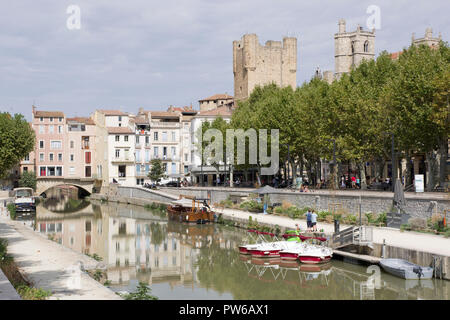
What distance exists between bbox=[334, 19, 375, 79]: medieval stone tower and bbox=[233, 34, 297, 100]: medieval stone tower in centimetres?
941

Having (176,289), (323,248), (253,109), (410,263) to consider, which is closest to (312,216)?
(323,248)

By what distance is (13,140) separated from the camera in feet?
193

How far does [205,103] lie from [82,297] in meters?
84.1

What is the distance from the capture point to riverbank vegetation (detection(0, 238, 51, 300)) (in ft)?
41.8

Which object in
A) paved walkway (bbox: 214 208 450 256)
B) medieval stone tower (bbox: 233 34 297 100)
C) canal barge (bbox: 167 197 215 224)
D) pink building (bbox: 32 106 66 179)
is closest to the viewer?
paved walkway (bbox: 214 208 450 256)

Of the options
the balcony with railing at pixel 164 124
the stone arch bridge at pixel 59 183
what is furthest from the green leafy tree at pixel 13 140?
the balcony with railing at pixel 164 124

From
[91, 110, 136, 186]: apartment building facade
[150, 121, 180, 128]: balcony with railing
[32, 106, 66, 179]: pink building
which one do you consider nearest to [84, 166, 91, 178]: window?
[91, 110, 136, 186]: apartment building facade

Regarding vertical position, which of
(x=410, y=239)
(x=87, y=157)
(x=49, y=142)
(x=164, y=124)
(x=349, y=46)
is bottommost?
(x=410, y=239)

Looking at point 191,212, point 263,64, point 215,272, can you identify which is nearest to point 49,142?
point 263,64

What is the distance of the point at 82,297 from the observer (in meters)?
13.5

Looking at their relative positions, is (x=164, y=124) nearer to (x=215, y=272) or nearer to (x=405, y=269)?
(x=215, y=272)

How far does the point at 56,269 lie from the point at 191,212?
80.4ft

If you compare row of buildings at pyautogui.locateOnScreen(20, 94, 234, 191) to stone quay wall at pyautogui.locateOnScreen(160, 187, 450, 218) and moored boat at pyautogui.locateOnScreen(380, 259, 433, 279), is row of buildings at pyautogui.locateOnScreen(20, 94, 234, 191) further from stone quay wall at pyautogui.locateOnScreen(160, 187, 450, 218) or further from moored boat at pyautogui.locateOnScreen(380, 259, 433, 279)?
moored boat at pyautogui.locateOnScreen(380, 259, 433, 279)
